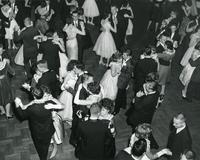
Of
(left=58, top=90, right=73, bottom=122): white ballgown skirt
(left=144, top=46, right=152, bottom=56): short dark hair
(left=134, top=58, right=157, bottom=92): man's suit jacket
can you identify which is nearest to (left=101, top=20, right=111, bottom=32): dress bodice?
(left=134, top=58, right=157, bottom=92): man's suit jacket

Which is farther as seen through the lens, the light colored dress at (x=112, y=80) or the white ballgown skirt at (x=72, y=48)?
the white ballgown skirt at (x=72, y=48)

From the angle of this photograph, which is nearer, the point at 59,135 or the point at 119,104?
the point at 59,135

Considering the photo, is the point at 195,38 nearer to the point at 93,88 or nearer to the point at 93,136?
the point at 93,88

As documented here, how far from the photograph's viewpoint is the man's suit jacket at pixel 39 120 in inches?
A: 203

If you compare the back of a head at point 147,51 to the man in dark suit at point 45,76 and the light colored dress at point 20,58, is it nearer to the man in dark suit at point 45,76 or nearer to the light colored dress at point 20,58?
the man in dark suit at point 45,76

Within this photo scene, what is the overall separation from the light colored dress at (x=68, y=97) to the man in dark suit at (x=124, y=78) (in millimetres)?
1009

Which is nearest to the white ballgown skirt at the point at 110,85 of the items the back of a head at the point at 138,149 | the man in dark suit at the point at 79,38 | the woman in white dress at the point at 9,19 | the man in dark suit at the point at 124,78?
the man in dark suit at the point at 124,78

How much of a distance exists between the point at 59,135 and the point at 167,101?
3.29 meters

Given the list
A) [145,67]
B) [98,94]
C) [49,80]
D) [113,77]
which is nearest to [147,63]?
[145,67]

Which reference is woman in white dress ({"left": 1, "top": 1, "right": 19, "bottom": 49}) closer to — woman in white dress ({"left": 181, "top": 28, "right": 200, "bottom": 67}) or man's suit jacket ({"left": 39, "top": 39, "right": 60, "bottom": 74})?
man's suit jacket ({"left": 39, "top": 39, "right": 60, "bottom": 74})

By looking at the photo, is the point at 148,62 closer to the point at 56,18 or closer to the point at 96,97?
the point at 96,97

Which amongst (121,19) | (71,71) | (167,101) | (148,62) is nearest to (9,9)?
(121,19)

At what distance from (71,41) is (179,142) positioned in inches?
161

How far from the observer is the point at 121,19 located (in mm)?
9188
